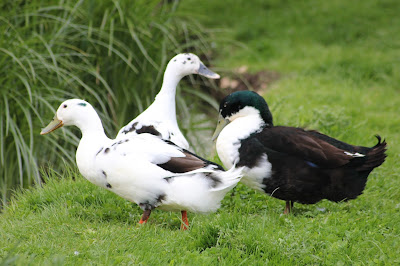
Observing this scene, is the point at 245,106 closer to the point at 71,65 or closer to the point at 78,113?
the point at 78,113

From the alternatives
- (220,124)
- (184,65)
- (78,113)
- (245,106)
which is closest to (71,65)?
(184,65)

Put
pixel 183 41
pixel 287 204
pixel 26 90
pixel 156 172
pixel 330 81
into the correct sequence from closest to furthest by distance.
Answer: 1. pixel 156 172
2. pixel 287 204
3. pixel 26 90
4. pixel 183 41
5. pixel 330 81

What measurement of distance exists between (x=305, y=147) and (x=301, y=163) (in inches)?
4.9

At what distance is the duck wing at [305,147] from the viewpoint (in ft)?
14.3

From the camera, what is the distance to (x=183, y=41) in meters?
7.79

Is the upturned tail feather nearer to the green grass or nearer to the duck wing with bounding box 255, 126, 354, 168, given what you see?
the duck wing with bounding box 255, 126, 354, 168

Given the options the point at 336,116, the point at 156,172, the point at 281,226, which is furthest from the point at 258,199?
the point at 336,116

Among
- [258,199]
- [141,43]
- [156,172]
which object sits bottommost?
[258,199]

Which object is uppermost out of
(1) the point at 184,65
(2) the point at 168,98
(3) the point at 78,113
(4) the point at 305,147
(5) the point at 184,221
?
(1) the point at 184,65

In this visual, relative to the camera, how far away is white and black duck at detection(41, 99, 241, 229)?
13.3ft

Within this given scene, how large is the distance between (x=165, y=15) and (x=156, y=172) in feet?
11.3

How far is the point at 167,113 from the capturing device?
5.18 m

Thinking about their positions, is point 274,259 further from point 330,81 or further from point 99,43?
point 330,81

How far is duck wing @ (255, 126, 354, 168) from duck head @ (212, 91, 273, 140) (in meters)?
0.23
